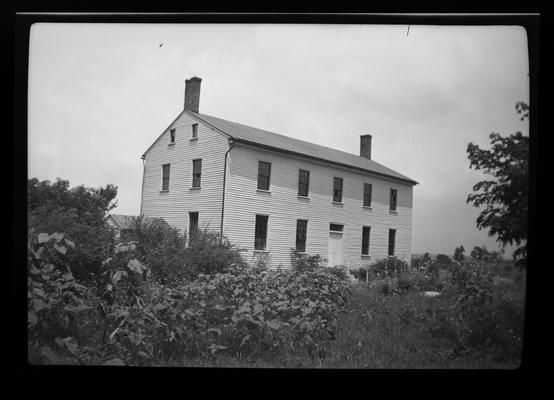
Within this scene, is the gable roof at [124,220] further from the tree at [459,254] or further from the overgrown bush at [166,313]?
the tree at [459,254]

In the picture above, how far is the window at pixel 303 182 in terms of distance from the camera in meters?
4.12

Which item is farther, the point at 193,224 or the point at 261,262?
the point at 193,224

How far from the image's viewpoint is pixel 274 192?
405 centimetres

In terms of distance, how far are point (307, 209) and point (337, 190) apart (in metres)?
0.46

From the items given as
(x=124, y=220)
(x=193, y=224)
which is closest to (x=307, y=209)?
(x=193, y=224)

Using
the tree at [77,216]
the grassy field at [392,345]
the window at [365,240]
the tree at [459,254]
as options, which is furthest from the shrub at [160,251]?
the tree at [459,254]

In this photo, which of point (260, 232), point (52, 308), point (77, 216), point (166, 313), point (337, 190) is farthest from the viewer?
point (337, 190)

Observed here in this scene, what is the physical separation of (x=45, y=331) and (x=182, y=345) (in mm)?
1210

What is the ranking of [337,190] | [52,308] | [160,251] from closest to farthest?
1. [52,308]
2. [160,251]
3. [337,190]

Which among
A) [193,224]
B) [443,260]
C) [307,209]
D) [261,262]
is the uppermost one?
[307,209]

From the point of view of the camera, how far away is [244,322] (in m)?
3.53

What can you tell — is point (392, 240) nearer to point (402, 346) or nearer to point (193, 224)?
point (402, 346)
